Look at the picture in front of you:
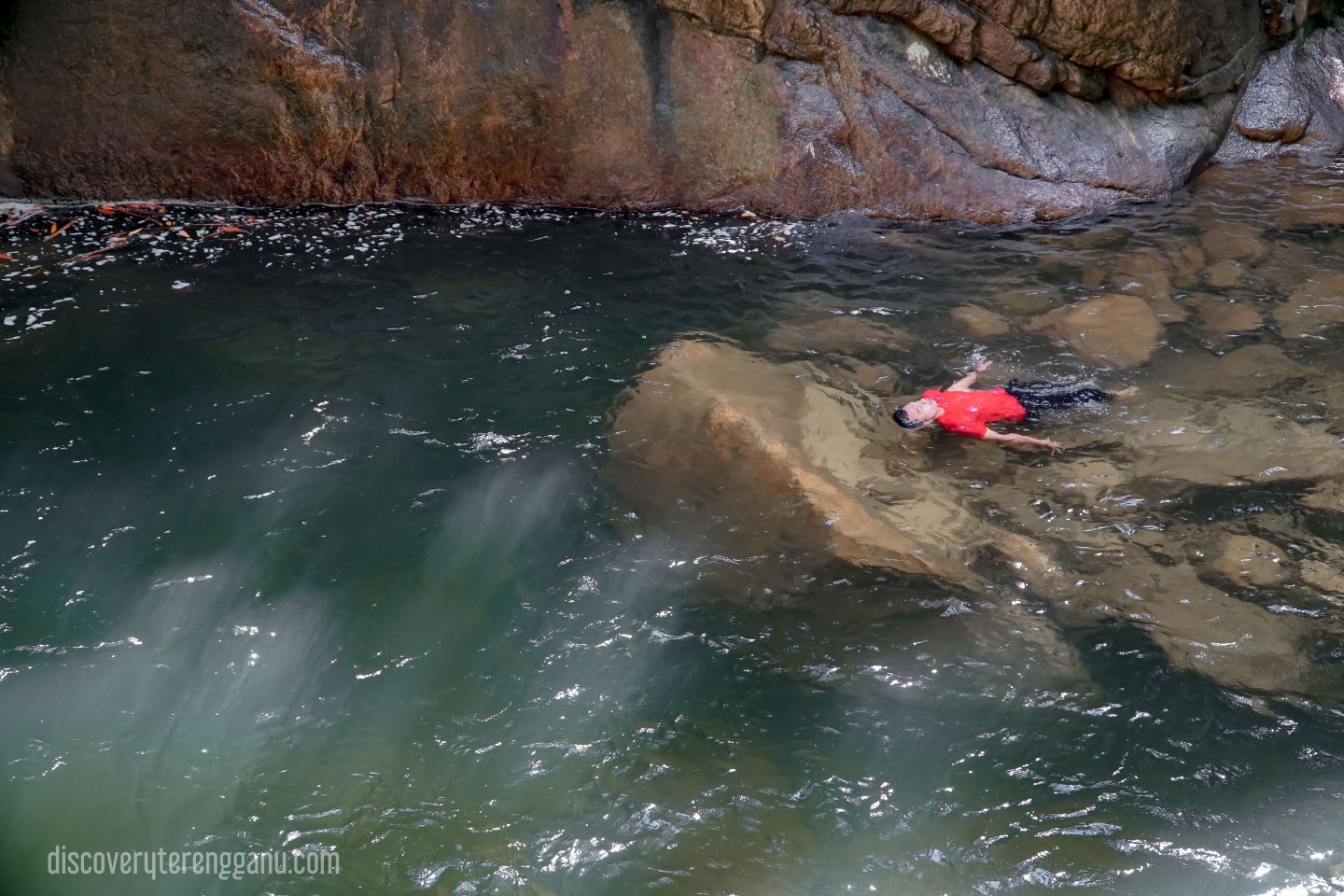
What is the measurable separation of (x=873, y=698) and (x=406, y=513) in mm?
2710

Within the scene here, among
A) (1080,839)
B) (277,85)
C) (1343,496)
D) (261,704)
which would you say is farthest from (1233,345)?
(277,85)

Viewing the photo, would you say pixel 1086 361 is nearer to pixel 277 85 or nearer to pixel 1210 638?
pixel 1210 638

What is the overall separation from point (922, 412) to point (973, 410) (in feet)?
1.13

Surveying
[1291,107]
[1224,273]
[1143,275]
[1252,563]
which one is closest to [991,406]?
[1252,563]

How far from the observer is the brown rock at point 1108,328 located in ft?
21.7

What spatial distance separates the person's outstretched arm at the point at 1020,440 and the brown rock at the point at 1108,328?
1.28 metres

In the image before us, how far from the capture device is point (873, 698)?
4109 millimetres

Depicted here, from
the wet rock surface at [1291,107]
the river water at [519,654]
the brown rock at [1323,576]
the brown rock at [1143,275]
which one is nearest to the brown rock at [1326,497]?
the river water at [519,654]

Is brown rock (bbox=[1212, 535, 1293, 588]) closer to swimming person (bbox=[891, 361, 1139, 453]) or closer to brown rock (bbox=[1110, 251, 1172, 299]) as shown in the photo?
swimming person (bbox=[891, 361, 1139, 453])

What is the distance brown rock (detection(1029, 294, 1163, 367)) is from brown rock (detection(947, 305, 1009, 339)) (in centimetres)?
24

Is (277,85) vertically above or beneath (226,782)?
above

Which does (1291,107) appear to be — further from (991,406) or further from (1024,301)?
(991,406)

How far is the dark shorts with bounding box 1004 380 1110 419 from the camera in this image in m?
5.96

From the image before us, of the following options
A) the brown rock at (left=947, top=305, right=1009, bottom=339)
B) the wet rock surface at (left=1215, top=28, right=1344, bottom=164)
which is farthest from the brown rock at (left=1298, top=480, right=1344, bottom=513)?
→ the wet rock surface at (left=1215, top=28, right=1344, bottom=164)
